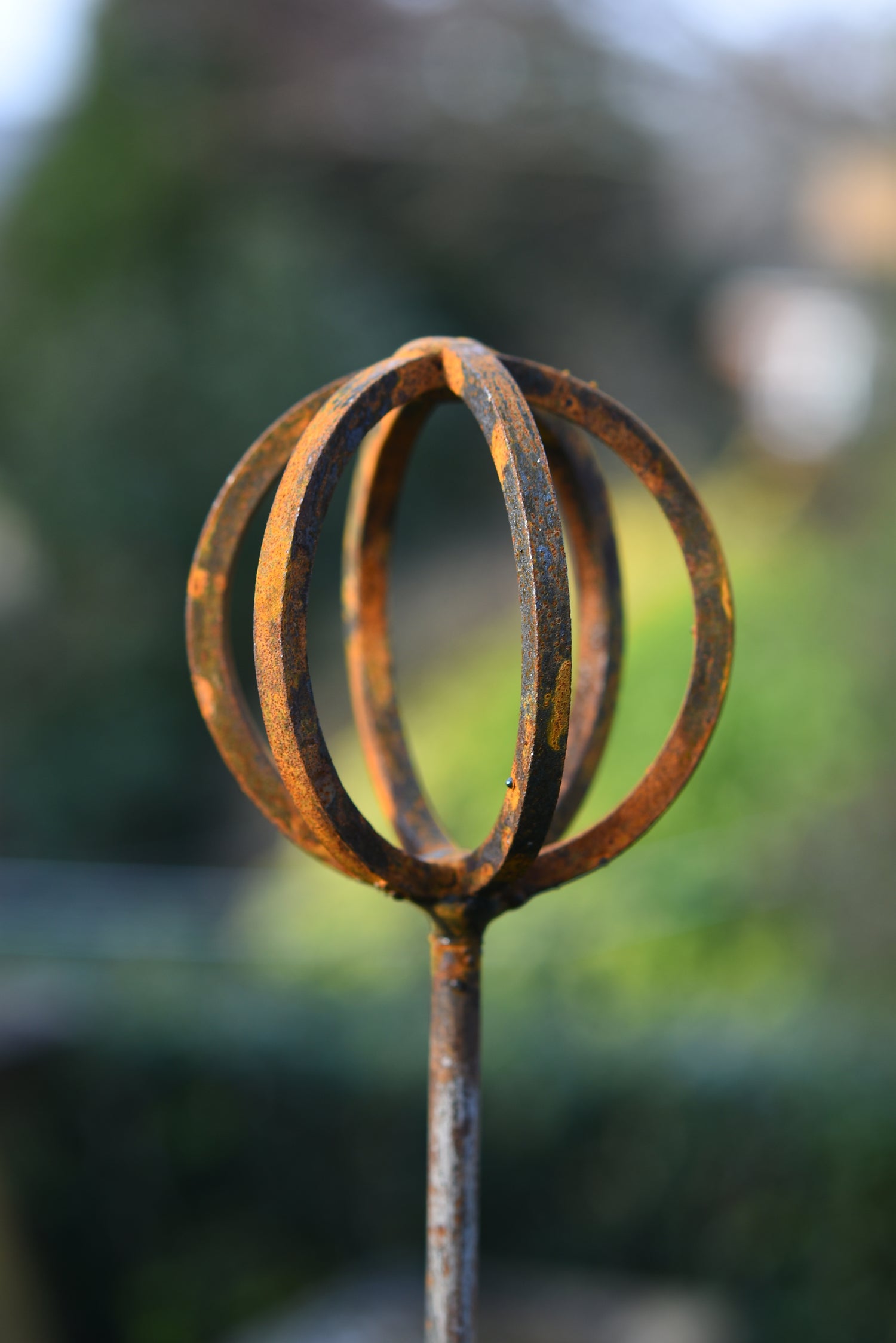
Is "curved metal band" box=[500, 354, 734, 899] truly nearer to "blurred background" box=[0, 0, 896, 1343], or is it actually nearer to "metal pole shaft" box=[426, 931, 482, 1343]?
"metal pole shaft" box=[426, 931, 482, 1343]

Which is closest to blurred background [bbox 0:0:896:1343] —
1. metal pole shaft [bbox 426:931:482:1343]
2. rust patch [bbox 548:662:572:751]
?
metal pole shaft [bbox 426:931:482:1343]

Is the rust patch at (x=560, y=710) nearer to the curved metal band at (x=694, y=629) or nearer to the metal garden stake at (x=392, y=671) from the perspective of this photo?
the metal garden stake at (x=392, y=671)

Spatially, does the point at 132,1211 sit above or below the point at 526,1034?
below

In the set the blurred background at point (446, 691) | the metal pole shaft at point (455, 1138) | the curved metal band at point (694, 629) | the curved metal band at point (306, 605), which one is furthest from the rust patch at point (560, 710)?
the blurred background at point (446, 691)

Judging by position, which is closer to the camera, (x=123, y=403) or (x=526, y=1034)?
(x=526, y=1034)

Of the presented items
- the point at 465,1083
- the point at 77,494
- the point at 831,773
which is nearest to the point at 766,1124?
the point at 831,773

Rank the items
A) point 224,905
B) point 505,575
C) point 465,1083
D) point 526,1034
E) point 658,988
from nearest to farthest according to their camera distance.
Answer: point 465,1083 → point 526,1034 → point 658,988 → point 224,905 → point 505,575

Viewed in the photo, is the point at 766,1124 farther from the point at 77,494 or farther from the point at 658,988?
the point at 77,494
